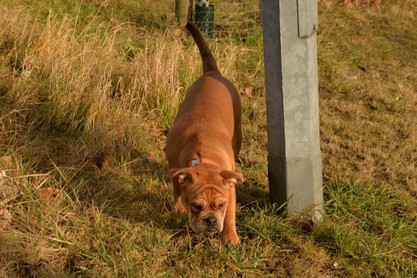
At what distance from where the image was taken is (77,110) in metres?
4.96

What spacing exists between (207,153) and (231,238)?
0.60m

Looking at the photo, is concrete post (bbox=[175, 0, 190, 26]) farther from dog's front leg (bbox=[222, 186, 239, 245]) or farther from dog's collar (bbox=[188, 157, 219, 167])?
dog's front leg (bbox=[222, 186, 239, 245])

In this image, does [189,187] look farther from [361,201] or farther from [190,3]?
[190,3]

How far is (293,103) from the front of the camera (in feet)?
12.1

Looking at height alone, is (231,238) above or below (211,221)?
below

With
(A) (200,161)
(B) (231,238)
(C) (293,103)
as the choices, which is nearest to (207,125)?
(A) (200,161)

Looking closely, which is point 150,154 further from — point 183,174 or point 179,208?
point 183,174

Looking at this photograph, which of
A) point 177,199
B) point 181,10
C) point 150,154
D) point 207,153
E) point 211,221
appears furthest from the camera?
point 181,10

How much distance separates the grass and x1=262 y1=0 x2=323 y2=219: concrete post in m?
0.23

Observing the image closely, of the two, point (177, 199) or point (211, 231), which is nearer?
point (211, 231)

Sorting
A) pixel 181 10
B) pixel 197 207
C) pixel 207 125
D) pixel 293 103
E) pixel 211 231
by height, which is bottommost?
pixel 211 231

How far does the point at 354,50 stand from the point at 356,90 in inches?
45.1

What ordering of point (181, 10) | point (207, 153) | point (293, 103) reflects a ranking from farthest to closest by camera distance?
point (181, 10) < point (207, 153) < point (293, 103)

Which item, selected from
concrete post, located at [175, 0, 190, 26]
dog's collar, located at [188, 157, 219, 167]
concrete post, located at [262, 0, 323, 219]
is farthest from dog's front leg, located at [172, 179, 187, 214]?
concrete post, located at [175, 0, 190, 26]
